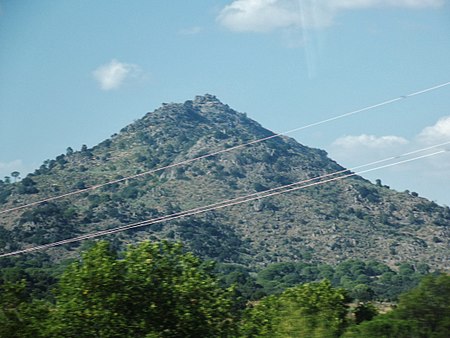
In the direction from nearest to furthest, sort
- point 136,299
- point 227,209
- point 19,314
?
point 136,299 → point 19,314 → point 227,209

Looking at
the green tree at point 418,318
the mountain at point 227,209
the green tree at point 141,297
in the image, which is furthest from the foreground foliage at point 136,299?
the mountain at point 227,209

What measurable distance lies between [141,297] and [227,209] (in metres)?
80.7

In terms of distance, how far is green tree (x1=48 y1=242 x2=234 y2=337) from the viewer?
21.6 meters

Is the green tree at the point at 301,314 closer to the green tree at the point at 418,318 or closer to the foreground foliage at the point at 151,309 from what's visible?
the foreground foliage at the point at 151,309

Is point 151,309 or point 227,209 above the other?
point 227,209

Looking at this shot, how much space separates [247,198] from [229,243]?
40.1 ft

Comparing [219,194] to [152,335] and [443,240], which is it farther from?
[152,335]

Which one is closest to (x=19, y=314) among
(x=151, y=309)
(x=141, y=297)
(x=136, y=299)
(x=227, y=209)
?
(x=136, y=299)

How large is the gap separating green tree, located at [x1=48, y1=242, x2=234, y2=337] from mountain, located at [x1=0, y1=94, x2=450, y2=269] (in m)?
55.1

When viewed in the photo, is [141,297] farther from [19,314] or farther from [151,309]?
[19,314]

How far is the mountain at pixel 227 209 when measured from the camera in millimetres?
89688

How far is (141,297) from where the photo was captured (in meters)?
22.5

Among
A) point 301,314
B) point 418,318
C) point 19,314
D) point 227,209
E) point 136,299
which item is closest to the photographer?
point 136,299

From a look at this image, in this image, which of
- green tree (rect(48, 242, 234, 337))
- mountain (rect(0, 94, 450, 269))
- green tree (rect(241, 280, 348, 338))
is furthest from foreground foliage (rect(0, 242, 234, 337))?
mountain (rect(0, 94, 450, 269))
